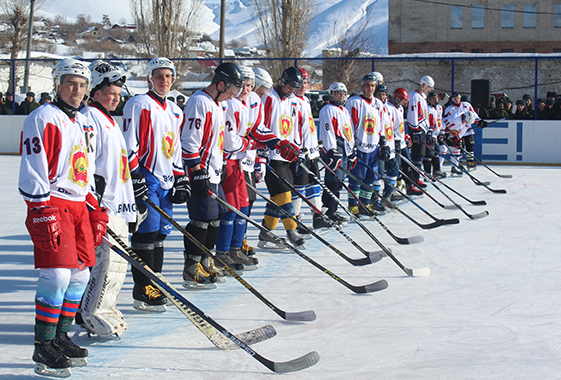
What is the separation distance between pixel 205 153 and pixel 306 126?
177cm

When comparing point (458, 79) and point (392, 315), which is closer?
point (392, 315)

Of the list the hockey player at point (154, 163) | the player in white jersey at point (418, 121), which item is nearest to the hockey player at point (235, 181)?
the hockey player at point (154, 163)

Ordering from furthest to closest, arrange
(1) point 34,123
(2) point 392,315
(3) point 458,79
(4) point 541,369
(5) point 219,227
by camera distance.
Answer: (3) point 458,79, (5) point 219,227, (2) point 392,315, (4) point 541,369, (1) point 34,123

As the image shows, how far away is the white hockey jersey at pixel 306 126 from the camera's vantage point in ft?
17.7

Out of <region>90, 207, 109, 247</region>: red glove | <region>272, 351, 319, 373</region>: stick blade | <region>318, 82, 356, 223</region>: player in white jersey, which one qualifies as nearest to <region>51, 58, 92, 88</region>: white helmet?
<region>90, 207, 109, 247</region>: red glove

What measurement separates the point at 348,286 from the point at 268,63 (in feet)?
39.9

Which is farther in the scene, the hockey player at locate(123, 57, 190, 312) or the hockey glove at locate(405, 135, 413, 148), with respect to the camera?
the hockey glove at locate(405, 135, 413, 148)

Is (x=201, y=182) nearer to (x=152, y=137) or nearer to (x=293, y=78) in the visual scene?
(x=152, y=137)

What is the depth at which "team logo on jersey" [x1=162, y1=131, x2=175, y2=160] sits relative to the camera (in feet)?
11.4

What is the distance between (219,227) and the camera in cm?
429

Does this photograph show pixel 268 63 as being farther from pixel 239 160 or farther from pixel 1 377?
pixel 1 377

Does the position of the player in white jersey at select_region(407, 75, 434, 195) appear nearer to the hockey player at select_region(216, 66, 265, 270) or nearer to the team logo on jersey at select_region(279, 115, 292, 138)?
the team logo on jersey at select_region(279, 115, 292, 138)

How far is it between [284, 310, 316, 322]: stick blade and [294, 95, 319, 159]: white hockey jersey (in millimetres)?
2402

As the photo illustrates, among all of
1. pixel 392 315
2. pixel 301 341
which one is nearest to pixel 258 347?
pixel 301 341
